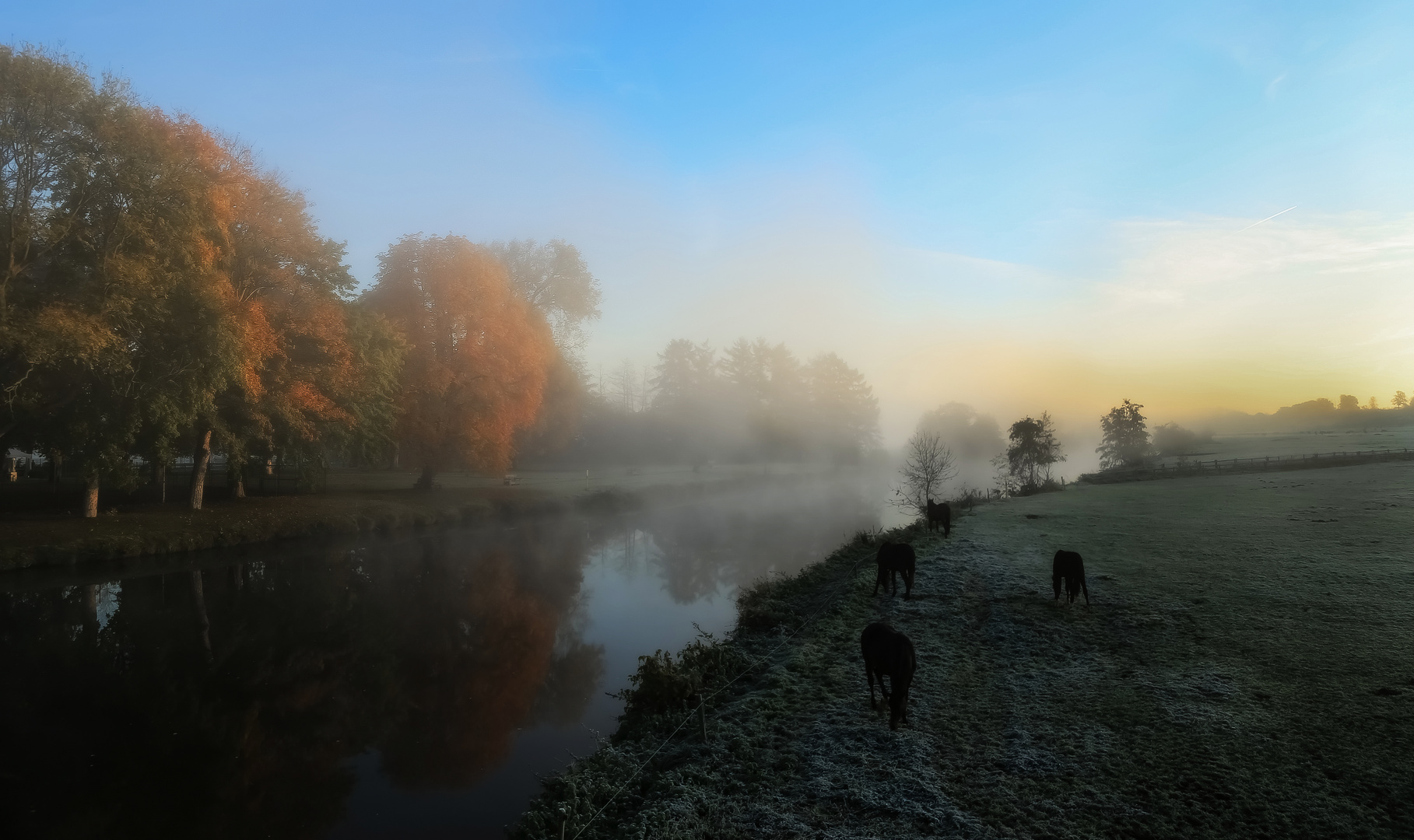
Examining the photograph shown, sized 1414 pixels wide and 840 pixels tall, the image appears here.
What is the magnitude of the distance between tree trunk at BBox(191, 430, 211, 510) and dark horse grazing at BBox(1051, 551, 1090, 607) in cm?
3223

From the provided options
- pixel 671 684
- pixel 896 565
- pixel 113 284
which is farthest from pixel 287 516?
pixel 896 565

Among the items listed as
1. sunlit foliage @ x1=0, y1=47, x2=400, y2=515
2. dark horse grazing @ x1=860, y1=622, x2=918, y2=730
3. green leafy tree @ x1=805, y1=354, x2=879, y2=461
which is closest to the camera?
dark horse grazing @ x1=860, y1=622, x2=918, y2=730

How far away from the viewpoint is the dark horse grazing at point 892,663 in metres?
9.36

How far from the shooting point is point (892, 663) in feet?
31.3

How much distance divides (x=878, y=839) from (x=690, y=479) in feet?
179

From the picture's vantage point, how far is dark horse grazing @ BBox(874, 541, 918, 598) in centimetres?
1691

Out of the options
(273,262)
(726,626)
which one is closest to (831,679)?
(726,626)

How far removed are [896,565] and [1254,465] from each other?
52677 mm

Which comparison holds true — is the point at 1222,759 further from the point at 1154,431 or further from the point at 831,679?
the point at 1154,431

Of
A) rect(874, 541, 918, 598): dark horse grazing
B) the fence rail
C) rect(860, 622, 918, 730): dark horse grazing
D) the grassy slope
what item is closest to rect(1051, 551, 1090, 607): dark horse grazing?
the grassy slope

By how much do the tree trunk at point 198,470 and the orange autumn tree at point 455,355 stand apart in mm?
9059

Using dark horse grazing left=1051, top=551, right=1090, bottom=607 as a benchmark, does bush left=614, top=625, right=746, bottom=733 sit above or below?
below

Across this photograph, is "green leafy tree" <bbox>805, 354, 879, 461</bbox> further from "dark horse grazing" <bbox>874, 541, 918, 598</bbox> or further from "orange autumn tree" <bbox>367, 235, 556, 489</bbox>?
"dark horse grazing" <bbox>874, 541, 918, 598</bbox>

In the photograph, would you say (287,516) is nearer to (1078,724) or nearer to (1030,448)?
(1078,724)
